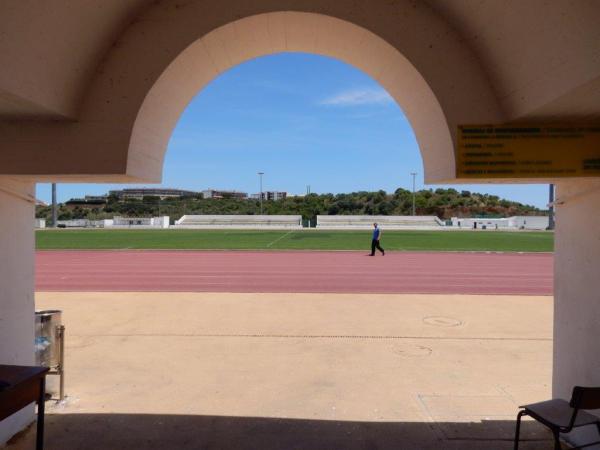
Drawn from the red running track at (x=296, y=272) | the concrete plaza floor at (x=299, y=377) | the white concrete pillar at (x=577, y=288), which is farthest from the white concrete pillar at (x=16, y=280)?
the red running track at (x=296, y=272)

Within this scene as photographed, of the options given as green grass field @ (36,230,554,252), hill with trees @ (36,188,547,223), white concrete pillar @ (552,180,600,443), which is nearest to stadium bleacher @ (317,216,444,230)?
hill with trees @ (36,188,547,223)

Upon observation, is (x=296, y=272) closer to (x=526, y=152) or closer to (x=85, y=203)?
(x=526, y=152)

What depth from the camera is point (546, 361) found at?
6.82 m

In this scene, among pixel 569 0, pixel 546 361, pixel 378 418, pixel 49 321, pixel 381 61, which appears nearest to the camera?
pixel 569 0

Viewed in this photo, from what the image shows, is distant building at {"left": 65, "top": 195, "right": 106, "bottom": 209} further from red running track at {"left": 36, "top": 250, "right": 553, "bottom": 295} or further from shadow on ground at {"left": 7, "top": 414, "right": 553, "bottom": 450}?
shadow on ground at {"left": 7, "top": 414, "right": 553, "bottom": 450}

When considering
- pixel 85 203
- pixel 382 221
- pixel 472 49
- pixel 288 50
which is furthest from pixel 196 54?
pixel 85 203

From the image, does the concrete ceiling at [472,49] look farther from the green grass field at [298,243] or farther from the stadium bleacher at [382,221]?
the stadium bleacher at [382,221]

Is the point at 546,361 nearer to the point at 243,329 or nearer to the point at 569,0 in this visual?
the point at 243,329

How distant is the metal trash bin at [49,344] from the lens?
215 inches

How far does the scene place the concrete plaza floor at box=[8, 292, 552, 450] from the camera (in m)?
4.52

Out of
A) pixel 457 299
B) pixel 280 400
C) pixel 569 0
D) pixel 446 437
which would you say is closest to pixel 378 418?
pixel 446 437

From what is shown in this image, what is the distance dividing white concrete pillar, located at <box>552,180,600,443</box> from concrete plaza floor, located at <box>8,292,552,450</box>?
744 millimetres

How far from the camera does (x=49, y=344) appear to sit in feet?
18.3

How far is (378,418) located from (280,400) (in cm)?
115
